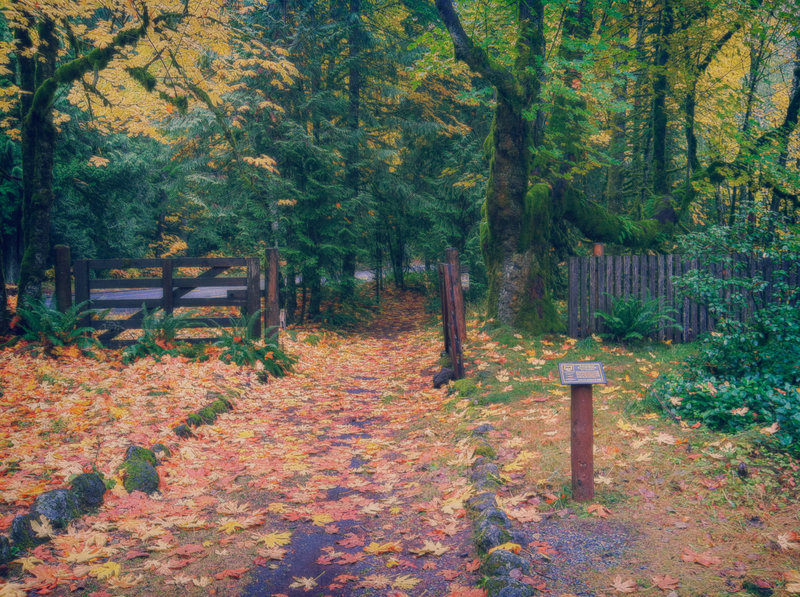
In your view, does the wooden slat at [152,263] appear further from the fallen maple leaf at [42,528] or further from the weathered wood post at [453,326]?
the fallen maple leaf at [42,528]

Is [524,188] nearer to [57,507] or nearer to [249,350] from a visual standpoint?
[249,350]

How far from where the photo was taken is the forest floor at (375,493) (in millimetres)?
3250

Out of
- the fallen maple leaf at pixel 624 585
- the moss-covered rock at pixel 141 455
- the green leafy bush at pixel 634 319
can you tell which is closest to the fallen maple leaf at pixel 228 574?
the moss-covered rock at pixel 141 455

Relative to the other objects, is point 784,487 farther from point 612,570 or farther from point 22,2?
point 22,2

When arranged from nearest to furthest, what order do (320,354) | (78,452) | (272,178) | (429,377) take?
(78,452)
(429,377)
(320,354)
(272,178)

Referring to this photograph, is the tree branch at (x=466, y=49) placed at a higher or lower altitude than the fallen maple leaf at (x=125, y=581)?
higher

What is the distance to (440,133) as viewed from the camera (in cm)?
1783

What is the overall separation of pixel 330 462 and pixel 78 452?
2.41 m

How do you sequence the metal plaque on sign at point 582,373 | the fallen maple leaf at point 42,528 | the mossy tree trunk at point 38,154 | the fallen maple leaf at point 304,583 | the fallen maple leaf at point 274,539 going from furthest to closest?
the mossy tree trunk at point 38,154, the metal plaque on sign at point 582,373, the fallen maple leaf at point 274,539, the fallen maple leaf at point 42,528, the fallen maple leaf at point 304,583

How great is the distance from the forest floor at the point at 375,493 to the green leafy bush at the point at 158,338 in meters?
0.61

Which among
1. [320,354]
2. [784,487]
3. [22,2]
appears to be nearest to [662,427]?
[784,487]

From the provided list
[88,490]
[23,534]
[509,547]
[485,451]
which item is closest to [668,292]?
[485,451]

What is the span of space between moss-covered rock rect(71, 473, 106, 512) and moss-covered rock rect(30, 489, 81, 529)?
61 millimetres

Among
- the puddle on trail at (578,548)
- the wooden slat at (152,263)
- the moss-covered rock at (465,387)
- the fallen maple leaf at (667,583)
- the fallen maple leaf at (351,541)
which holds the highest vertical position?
the wooden slat at (152,263)
